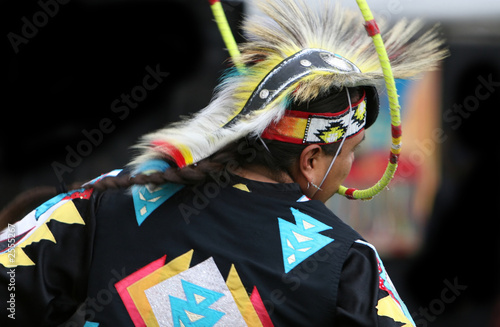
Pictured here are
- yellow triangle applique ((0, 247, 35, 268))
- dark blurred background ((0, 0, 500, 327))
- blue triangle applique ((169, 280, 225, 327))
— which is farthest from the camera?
dark blurred background ((0, 0, 500, 327))

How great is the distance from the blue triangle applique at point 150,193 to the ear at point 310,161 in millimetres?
371

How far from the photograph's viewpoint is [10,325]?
168 centimetres

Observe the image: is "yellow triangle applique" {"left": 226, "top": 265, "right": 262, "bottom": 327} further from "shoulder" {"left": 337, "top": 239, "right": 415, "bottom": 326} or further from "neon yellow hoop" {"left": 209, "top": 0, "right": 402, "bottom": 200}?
"neon yellow hoop" {"left": 209, "top": 0, "right": 402, "bottom": 200}

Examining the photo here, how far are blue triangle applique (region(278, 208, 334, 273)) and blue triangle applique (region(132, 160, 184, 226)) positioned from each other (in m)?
0.35

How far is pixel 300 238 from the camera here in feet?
5.16

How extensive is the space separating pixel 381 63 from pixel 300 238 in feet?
1.91

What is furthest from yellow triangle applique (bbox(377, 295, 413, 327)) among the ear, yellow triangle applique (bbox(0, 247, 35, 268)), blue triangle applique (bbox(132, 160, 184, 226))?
yellow triangle applique (bbox(0, 247, 35, 268))

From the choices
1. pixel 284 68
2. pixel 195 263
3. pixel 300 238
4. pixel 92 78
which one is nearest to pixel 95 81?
pixel 92 78

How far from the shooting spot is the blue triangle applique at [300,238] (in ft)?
5.08

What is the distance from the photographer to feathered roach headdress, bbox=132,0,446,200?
1669mm

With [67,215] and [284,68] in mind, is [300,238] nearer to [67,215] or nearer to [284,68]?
[284,68]

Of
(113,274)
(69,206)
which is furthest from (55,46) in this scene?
(113,274)

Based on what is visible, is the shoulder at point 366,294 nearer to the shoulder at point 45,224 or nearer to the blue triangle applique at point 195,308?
the blue triangle applique at point 195,308

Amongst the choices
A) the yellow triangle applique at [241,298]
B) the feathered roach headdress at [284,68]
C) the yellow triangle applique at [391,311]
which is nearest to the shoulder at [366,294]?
the yellow triangle applique at [391,311]
